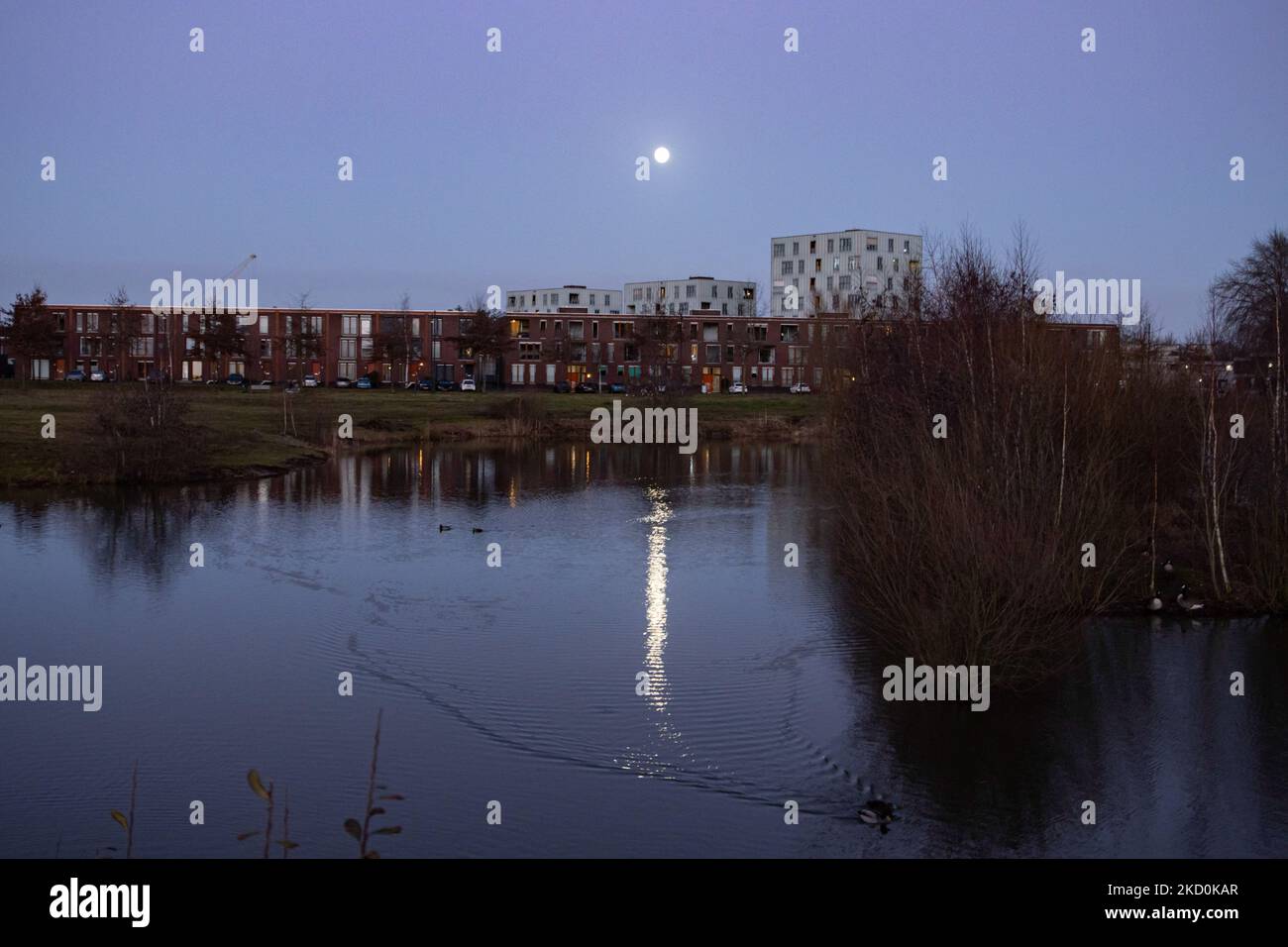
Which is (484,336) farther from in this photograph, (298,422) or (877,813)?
(877,813)

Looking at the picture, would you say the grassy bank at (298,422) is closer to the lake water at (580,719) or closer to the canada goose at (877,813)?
the lake water at (580,719)

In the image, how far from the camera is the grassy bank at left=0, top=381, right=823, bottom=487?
149 feet

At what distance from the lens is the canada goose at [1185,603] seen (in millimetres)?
21750

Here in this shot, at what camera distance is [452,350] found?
387ft

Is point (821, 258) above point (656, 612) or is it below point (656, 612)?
above

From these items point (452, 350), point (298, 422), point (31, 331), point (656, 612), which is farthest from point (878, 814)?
point (452, 350)

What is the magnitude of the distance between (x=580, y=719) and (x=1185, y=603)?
37.6ft

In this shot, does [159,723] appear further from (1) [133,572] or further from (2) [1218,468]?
(2) [1218,468]

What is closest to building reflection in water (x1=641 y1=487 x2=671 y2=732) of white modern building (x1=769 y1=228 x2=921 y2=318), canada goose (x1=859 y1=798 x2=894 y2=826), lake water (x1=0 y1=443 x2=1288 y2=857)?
lake water (x1=0 y1=443 x2=1288 y2=857)

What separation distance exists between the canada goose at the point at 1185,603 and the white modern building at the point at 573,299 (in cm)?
14717
